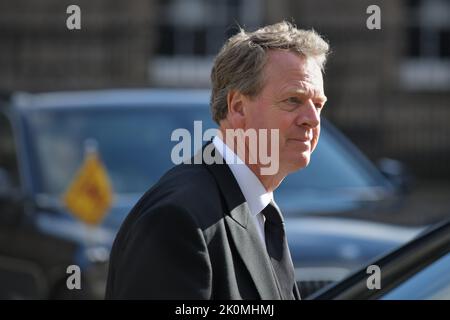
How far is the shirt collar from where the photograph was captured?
3.18m

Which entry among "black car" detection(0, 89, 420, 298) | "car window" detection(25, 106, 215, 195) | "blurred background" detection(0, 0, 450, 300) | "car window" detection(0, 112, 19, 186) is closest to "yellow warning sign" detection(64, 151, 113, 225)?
"black car" detection(0, 89, 420, 298)

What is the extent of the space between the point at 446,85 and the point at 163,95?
11284mm

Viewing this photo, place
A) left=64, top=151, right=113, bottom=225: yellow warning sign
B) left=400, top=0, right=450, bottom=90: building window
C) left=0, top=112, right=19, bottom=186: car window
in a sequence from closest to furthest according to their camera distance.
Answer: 1. left=64, top=151, right=113, bottom=225: yellow warning sign
2. left=0, top=112, right=19, bottom=186: car window
3. left=400, top=0, right=450, bottom=90: building window

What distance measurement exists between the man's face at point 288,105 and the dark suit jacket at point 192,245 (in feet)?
0.55

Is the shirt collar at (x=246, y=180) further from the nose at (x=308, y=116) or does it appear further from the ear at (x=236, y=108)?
the nose at (x=308, y=116)

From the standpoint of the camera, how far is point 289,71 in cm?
319

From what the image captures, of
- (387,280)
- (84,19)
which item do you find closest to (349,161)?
(387,280)

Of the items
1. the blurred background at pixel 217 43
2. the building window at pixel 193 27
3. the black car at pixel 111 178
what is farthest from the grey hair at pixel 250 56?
the building window at pixel 193 27

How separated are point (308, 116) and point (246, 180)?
0.24 meters

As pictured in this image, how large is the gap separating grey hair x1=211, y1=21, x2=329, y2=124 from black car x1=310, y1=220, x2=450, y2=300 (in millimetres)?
669

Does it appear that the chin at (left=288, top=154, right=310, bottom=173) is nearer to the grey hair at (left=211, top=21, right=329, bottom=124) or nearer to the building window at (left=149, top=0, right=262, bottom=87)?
the grey hair at (left=211, top=21, right=329, bottom=124)

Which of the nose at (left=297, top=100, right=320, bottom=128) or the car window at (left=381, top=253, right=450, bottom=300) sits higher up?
the nose at (left=297, top=100, right=320, bottom=128)

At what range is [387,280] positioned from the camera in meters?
3.58

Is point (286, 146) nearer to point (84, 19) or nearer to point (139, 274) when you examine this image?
point (139, 274)
